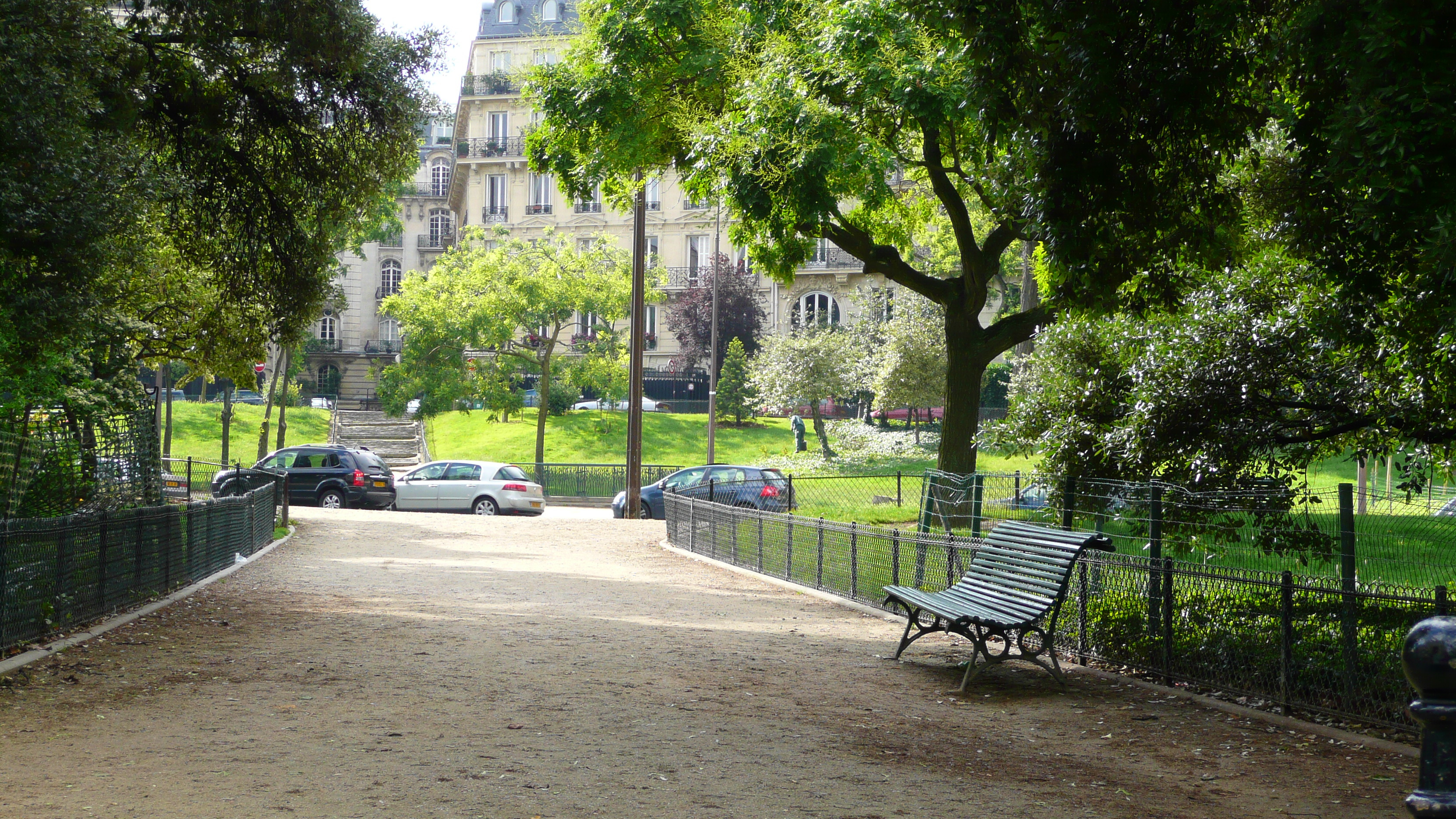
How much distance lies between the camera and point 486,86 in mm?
71500

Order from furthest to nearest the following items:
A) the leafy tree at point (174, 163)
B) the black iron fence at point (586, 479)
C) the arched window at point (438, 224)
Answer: the arched window at point (438, 224), the black iron fence at point (586, 479), the leafy tree at point (174, 163)

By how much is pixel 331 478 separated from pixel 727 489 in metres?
13.5

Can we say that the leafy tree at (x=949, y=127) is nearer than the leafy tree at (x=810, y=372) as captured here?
Yes

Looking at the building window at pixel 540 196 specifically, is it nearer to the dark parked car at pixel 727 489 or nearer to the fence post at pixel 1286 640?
the dark parked car at pixel 727 489

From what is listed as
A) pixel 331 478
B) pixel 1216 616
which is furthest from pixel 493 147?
pixel 1216 616

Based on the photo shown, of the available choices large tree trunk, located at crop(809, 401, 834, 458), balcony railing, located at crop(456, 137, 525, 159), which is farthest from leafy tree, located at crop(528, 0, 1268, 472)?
balcony railing, located at crop(456, 137, 525, 159)

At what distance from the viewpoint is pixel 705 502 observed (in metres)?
19.3

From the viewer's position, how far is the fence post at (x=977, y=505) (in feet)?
38.8

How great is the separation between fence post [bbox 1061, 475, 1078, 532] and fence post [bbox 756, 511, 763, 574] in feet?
22.2

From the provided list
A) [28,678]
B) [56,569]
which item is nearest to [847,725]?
[28,678]

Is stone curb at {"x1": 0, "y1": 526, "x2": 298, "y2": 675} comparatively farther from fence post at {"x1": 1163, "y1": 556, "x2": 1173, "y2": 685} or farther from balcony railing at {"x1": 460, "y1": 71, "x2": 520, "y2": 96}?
balcony railing at {"x1": 460, "y1": 71, "x2": 520, "y2": 96}

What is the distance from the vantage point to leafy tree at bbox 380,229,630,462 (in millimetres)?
45312

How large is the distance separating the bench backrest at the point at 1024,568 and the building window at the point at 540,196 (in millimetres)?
61709

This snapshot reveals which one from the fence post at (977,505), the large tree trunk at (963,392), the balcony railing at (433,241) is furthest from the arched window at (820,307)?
the fence post at (977,505)
